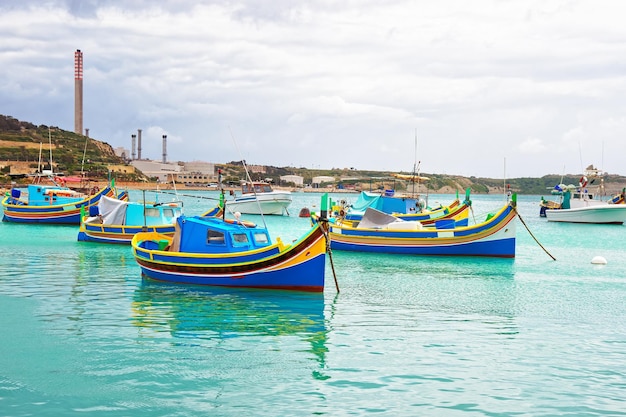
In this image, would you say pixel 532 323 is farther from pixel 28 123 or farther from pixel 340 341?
pixel 28 123

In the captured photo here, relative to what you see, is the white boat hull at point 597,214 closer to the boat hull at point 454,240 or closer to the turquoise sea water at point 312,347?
the boat hull at point 454,240

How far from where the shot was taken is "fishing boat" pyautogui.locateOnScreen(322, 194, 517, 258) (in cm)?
3631

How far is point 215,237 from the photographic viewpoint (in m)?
23.3

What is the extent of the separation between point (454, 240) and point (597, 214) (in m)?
42.3

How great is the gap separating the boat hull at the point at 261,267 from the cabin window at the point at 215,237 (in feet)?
2.02

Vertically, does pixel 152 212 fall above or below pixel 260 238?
above

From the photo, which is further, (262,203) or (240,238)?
(262,203)

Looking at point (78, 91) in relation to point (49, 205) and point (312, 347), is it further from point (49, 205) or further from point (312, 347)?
point (312, 347)

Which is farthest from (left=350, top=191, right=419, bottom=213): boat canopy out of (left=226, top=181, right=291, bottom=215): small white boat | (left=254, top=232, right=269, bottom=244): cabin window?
(left=254, top=232, right=269, bottom=244): cabin window

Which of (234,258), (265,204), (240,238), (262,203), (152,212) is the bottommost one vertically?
(234,258)

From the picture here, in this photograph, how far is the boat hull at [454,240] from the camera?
A: 36.3 meters

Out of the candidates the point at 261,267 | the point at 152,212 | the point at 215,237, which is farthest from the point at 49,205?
the point at 261,267

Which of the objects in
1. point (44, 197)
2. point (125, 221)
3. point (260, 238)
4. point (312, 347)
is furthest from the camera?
point (44, 197)

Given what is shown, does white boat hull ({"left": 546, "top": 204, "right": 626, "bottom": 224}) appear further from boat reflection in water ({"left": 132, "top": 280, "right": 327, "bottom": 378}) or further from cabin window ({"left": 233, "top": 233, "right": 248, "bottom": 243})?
cabin window ({"left": 233, "top": 233, "right": 248, "bottom": 243})
